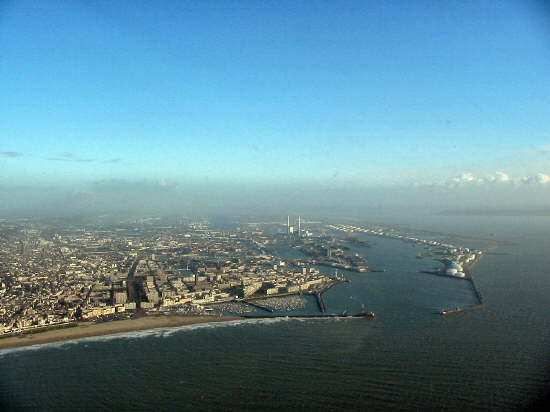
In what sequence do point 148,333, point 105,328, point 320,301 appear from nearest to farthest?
point 148,333
point 105,328
point 320,301

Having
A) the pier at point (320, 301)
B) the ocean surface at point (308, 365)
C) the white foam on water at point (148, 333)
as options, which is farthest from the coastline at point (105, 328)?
the pier at point (320, 301)

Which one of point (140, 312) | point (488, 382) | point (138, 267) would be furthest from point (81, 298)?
point (488, 382)

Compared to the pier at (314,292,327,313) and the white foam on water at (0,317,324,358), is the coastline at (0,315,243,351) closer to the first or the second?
the white foam on water at (0,317,324,358)

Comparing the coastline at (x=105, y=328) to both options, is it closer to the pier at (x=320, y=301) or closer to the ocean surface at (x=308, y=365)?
the ocean surface at (x=308, y=365)

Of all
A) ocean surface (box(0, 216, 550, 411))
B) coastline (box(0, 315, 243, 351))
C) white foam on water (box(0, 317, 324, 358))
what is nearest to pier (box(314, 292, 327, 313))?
ocean surface (box(0, 216, 550, 411))

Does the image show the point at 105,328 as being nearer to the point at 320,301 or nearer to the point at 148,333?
the point at 148,333

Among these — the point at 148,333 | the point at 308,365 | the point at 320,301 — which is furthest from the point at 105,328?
the point at 320,301
